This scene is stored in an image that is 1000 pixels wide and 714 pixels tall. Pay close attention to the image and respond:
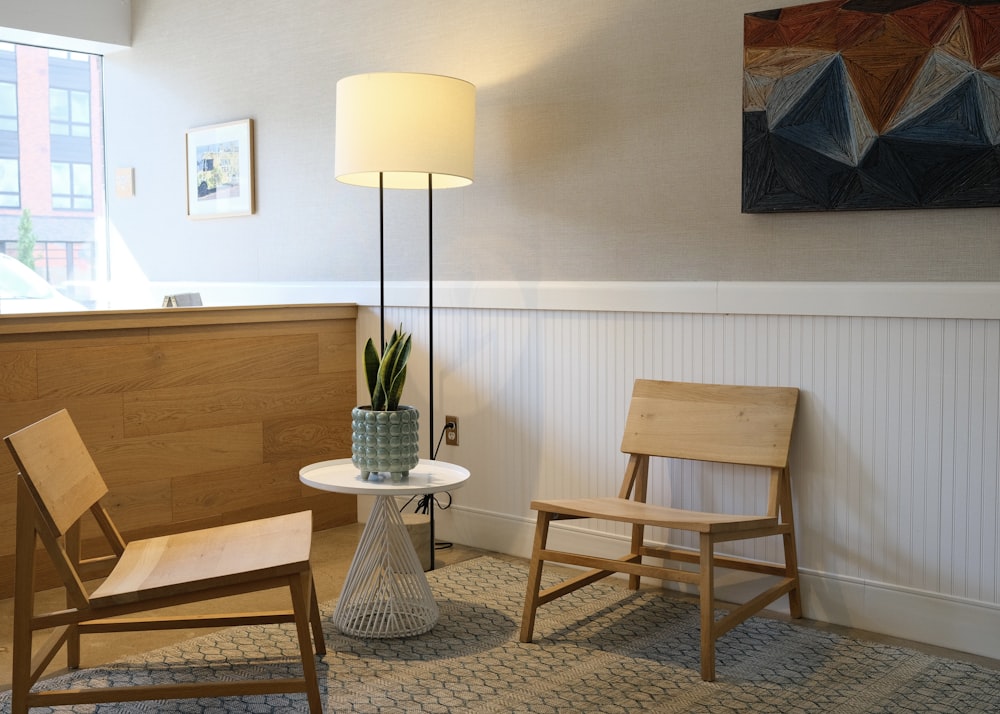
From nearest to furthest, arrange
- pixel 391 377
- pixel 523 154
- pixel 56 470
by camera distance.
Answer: pixel 56 470 → pixel 391 377 → pixel 523 154

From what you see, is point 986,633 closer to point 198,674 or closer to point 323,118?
point 198,674

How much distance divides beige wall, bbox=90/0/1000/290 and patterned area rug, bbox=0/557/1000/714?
0.97 metres

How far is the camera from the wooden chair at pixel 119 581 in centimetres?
188

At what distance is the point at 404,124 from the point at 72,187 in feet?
8.85

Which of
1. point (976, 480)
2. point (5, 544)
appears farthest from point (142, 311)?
point (976, 480)

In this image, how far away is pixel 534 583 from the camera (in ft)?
8.23

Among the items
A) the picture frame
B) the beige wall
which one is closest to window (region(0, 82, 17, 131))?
the beige wall

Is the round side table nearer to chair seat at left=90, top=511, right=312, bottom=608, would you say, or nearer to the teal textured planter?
the teal textured planter

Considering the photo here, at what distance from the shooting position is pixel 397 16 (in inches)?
141

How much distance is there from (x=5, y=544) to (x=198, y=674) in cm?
97

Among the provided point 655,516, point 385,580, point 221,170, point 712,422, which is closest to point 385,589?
point 385,580

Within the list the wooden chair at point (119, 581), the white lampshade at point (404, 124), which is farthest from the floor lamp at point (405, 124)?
the wooden chair at point (119, 581)

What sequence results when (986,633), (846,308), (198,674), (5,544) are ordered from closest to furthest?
1. (198,674)
2. (986,633)
3. (846,308)
4. (5,544)

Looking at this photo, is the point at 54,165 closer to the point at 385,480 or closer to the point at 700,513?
the point at 385,480
